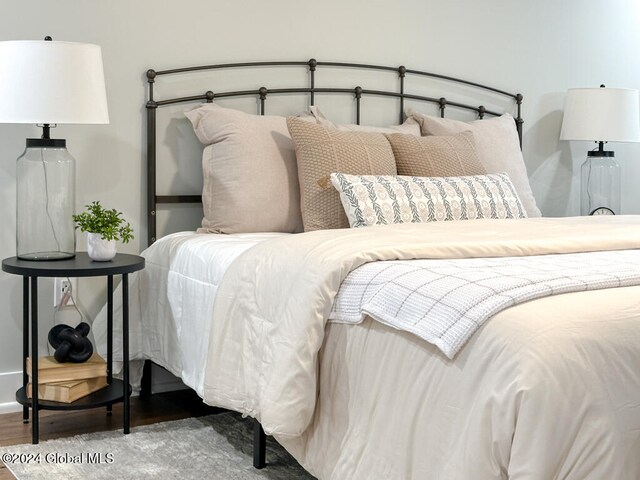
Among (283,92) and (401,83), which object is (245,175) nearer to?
(283,92)

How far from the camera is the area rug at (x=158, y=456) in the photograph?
2.42 meters

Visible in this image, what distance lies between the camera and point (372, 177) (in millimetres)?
2883

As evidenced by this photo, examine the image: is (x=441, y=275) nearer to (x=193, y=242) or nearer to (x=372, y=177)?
(x=372, y=177)

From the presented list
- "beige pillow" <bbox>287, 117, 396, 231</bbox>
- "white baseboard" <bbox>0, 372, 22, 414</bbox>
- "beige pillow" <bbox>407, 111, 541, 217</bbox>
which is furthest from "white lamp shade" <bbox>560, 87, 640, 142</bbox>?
"white baseboard" <bbox>0, 372, 22, 414</bbox>

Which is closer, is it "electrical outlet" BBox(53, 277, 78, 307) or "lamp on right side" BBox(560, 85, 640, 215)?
"electrical outlet" BBox(53, 277, 78, 307)

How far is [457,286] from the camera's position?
1756 millimetres

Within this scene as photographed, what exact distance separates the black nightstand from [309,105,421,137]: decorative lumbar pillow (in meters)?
0.96

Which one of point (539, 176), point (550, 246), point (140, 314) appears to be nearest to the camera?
point (550, 246)

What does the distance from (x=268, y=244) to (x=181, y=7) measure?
1.31 meters

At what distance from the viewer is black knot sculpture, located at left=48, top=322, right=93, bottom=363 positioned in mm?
2863

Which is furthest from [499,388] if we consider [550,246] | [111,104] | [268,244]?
[111,104]

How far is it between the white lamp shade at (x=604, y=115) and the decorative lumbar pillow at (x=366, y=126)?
1.03m

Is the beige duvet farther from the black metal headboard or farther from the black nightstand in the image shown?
the black metal headboard

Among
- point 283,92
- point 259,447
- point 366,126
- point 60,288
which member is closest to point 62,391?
point 60,288
